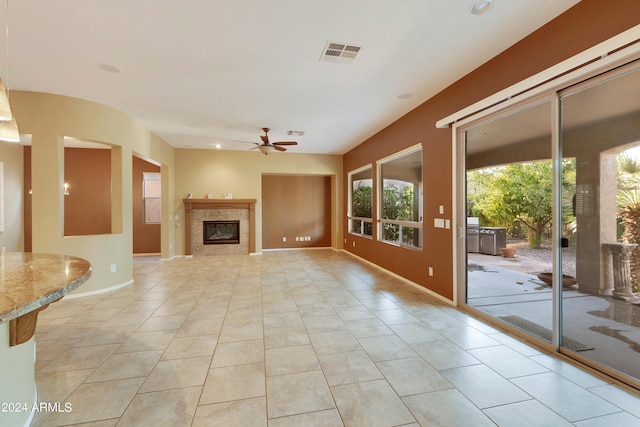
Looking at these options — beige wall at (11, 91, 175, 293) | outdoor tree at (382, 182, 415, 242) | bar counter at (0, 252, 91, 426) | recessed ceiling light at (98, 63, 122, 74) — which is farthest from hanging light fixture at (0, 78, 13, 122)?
outdoor tree at (382, 182, 415, 242)

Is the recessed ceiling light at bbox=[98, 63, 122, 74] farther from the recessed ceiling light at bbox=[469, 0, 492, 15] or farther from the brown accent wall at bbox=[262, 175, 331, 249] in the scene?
the brown accent wall at bbox=[262, 175, 331, 249]

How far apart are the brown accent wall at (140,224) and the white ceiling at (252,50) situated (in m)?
3.30

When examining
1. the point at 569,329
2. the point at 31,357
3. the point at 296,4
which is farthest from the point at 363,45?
the point at 31,357

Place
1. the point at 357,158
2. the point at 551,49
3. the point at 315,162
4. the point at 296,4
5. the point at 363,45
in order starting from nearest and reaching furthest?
the point at 296,4
the point at 551,49
the point at 363,45
the point at 357,158
the point at 315,162

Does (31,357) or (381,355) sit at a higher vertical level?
(31,357)

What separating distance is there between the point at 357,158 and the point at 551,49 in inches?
200

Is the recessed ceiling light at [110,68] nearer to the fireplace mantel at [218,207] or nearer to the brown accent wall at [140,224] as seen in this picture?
the fireplace mantel at [218,207]

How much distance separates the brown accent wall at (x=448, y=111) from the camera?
7.00ft

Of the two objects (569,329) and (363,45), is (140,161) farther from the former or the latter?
(569,329)

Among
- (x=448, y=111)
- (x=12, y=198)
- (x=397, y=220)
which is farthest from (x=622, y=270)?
(x=12, y=198)

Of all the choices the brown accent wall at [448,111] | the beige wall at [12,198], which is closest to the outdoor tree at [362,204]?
the brown accent wall at [448,111]

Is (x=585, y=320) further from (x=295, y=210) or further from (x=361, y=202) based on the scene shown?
(x=295, y=210)

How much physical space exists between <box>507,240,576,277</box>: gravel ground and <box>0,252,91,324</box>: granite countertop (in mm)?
3477

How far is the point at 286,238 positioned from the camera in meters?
8.81
